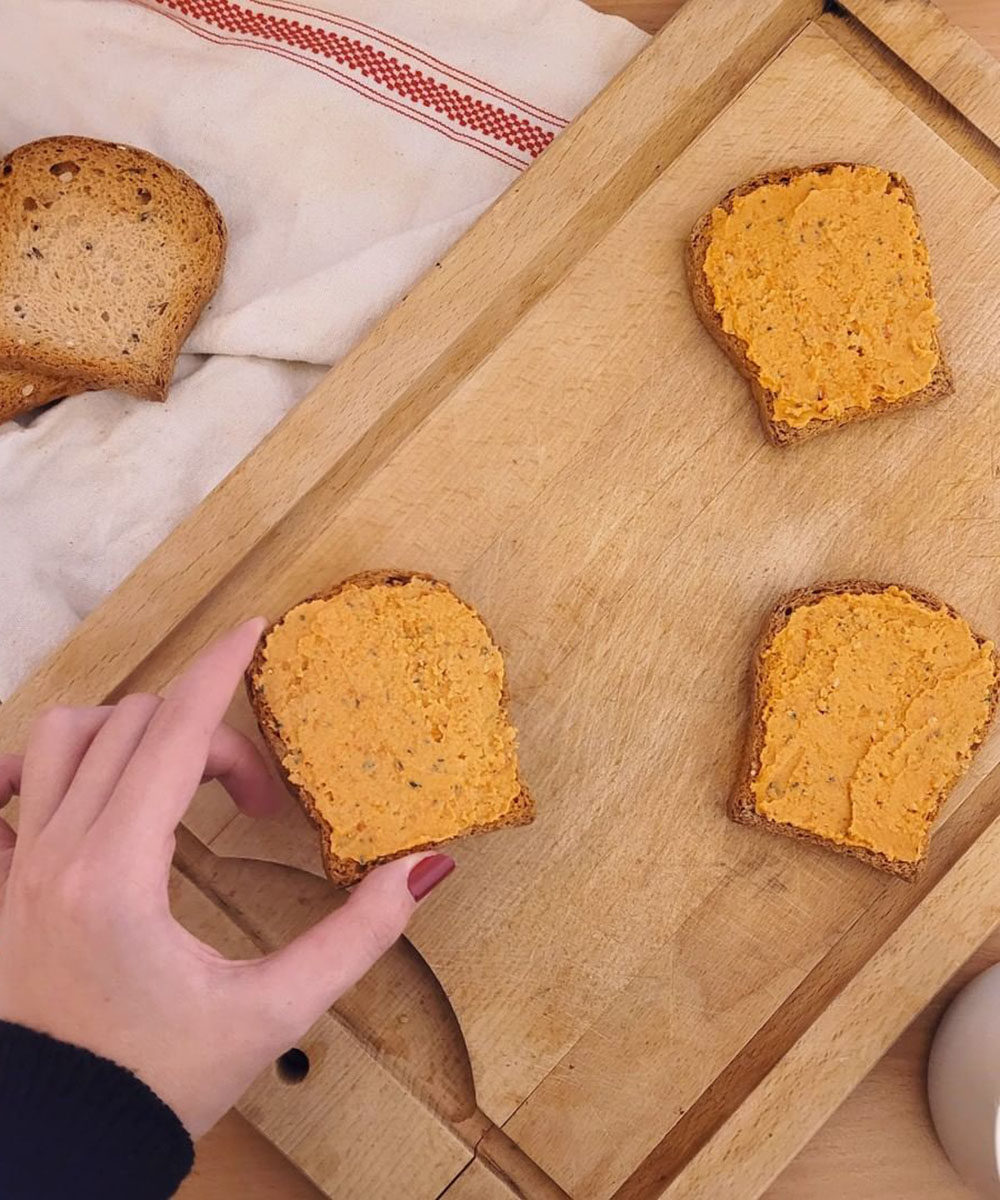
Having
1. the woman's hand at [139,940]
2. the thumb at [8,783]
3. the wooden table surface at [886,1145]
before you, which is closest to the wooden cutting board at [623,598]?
A: the thumb at [8,783]

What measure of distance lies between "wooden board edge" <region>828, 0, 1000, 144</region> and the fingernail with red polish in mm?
1402

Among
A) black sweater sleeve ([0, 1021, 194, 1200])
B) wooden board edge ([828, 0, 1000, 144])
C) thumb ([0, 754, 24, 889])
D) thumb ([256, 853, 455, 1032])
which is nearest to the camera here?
black sweater sleeve ([0, 1021, 194, 1200])

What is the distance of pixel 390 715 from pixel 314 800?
6.1 inches

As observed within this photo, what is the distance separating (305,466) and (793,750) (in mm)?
828

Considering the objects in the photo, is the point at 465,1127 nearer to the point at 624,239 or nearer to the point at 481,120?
the point at 624,239

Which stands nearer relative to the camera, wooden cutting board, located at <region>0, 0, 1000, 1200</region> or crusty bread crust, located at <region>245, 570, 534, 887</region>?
crusty bread crust, located at <region>245, 570, 534, 887</region>

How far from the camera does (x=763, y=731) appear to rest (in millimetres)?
1835

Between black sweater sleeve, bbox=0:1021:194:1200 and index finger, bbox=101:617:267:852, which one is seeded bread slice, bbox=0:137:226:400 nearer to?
index finger, bbox=101:617:267:852

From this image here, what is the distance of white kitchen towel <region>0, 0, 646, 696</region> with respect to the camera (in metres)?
2.06

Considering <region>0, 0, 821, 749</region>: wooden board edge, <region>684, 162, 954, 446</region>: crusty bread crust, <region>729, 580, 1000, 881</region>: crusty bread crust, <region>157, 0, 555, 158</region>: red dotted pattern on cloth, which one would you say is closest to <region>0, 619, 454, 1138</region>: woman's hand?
<region>0, 0, 821, 749</region>: wooden board edge

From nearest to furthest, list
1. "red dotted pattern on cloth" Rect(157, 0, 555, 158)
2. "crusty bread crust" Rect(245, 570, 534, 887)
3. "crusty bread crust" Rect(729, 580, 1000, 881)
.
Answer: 1. "crusty bread crust" Rect(245, 570, 534, 887)
2. "crusty bread crust" Rect(729, 580, 1000, 881)
3. "red dotted pattern on cloth" Rect(157, 0, 555, 158)

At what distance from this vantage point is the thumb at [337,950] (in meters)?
1.45

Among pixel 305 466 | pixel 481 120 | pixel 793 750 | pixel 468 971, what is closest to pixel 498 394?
pixel 305 466

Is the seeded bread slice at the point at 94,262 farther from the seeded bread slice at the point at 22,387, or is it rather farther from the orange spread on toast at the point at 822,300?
the orange spread on toast at the point at 822,300
